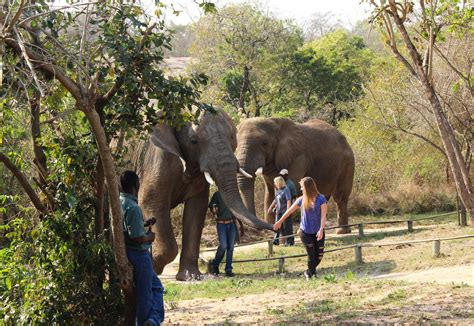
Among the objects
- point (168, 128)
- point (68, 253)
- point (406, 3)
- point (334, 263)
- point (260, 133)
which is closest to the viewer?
point (68, 253)

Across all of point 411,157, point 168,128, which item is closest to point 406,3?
point 168,128

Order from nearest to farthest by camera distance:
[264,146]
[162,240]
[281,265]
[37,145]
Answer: [37,145] → [162,240] → [281,265] → [264,146]

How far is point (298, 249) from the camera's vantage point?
18891 millimetres

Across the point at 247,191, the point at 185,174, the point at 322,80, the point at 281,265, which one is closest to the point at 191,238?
the point at 185,174

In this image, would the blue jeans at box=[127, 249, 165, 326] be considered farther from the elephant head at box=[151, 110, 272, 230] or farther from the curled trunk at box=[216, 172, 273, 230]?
the curled trunk at box=[216, 172, 273, 230]

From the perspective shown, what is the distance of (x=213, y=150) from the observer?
1359 cm

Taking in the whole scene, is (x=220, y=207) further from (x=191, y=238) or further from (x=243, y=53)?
(x=243, y=53)

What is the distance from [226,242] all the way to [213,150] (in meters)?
2.42

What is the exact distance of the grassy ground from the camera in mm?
9201

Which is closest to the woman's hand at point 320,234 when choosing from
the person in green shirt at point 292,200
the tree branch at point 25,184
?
the tree branch at point 25,184

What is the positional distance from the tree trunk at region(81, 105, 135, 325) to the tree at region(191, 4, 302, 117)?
26.7m

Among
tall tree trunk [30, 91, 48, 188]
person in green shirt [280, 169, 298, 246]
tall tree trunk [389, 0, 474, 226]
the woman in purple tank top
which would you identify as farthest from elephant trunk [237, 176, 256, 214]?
tall tree trunk [30, 91, 48, 188]

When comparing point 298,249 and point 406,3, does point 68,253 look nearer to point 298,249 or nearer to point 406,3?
point 406,3

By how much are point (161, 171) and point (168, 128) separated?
0.72 m
